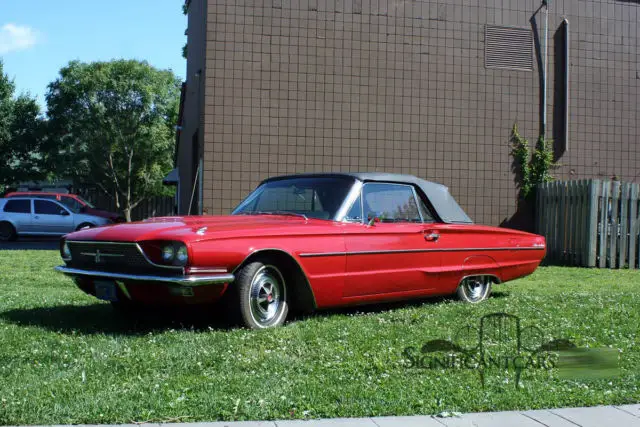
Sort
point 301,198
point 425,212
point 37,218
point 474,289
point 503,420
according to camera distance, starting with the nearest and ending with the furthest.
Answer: point 503,420, point 301,198, point 425,212, point 474,289, point 37,218

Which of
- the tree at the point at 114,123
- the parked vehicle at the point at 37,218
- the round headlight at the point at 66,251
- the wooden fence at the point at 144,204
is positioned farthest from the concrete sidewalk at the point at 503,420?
the tree at the point at 114,123

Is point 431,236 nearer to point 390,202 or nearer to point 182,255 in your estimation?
point 390,202

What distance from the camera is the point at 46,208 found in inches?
871

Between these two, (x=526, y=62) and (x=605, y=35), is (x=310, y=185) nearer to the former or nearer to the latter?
(x=526, y=62)

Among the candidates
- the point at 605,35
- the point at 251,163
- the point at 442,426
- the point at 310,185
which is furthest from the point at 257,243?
the point at 605,35

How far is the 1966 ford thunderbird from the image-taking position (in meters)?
5.52

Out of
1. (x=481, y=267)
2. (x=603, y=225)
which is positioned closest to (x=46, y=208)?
(x=603, y=225)

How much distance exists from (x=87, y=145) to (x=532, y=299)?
31.3 meters

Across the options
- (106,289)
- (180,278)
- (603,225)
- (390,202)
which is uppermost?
(390,202)

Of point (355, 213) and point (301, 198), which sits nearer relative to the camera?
point (355, 213)

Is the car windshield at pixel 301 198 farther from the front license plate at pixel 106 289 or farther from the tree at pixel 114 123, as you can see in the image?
the tree at pixel 114 123

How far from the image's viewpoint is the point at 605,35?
16359mm

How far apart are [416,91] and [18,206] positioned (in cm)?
→ 1315

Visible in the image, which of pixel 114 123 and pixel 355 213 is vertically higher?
pixel 114 123
